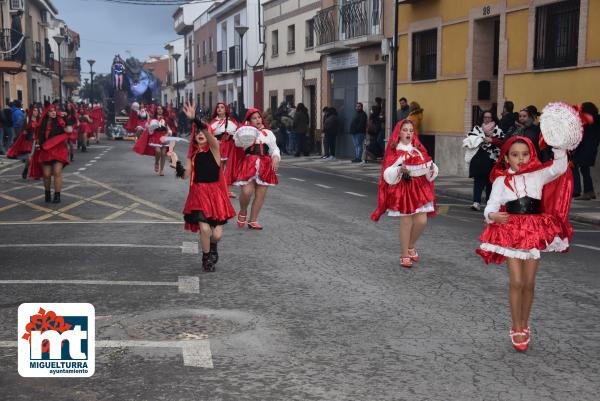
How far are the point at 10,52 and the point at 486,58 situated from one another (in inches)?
1109

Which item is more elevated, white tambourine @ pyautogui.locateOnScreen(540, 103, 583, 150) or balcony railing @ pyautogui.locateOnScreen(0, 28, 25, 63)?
balcony railing @ pyautogui.locateOnScreen(0, 28, 25, 63)

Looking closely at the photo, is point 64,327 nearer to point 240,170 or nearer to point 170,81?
point 240,170

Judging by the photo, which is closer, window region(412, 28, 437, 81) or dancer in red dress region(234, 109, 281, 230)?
dancer in red dress region(234, 109, 281, 230)

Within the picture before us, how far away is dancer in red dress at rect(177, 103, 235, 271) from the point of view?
7.95 m

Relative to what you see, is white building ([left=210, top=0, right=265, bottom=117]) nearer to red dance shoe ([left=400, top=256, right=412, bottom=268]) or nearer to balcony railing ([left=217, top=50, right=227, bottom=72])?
balcony railing ([left=217, top=50, right=227, bottom=72])

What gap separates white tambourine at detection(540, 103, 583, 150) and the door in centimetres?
2290

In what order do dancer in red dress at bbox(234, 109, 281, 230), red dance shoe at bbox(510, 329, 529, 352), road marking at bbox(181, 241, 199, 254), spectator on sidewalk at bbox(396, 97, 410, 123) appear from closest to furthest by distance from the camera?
red dance shoe at bbox(510, 329, 529, 352) → road marking at bbox(181, 241, 199, 254) → dancer in red dress at bbox(234, 109, 281, 230) → spectator on sidewalk at bbox(396, 97, 410, 123)

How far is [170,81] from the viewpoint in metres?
88.0

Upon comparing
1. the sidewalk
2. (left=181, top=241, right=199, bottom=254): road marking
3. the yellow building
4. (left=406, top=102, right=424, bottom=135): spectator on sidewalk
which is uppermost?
the yellow building

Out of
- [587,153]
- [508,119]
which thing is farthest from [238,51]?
[587,153]

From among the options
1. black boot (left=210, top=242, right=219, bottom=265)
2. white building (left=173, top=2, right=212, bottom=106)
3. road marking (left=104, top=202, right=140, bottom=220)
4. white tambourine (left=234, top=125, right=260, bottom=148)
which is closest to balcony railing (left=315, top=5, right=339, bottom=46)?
road marking (left=104, top=202, right=140, bottom=220)

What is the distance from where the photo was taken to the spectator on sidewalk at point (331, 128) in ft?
87.4

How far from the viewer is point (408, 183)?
842 centimetres

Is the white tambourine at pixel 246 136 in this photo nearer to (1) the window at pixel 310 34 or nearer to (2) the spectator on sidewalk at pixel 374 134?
(2) the spectator on sidewalk at pixel 374 134
